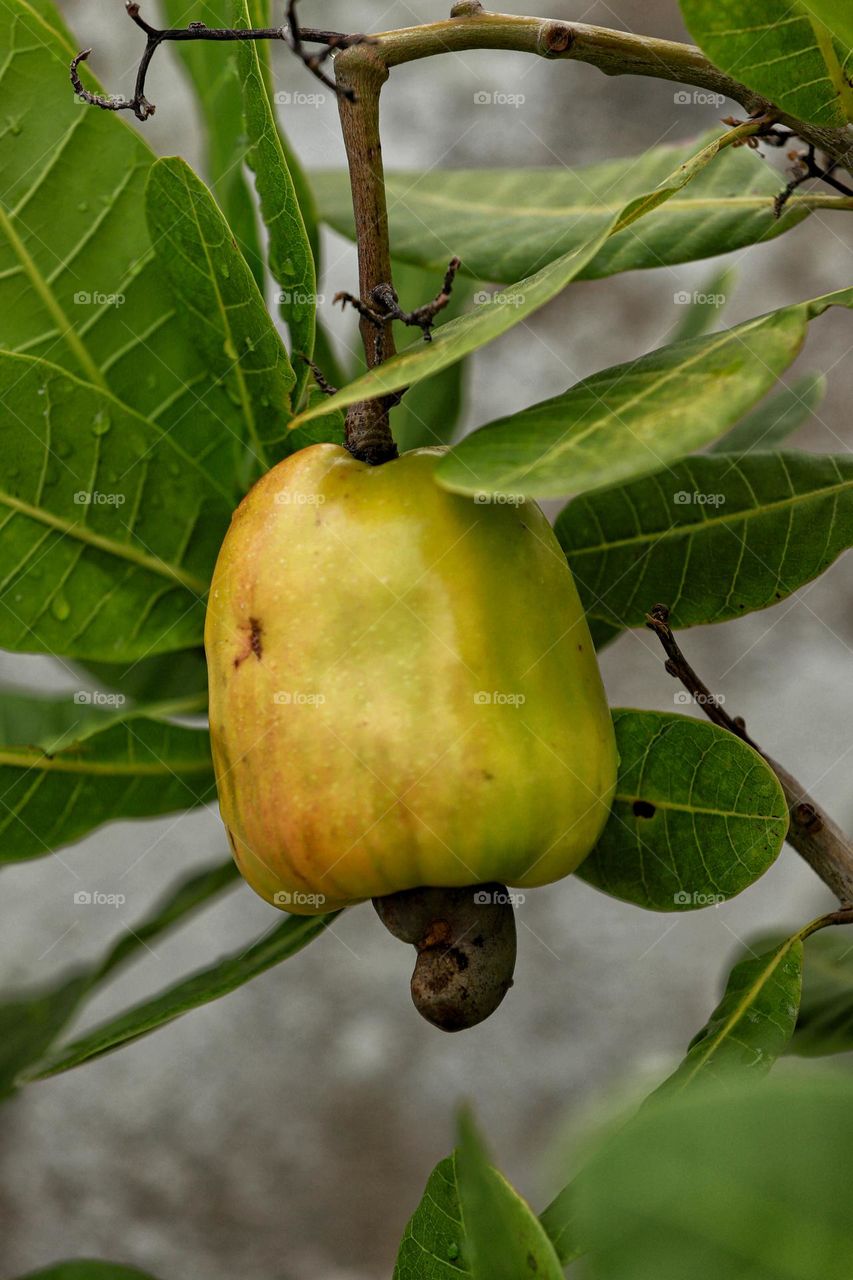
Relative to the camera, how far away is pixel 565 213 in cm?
59

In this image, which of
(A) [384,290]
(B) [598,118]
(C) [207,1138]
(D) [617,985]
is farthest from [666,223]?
(C) [207,1138]

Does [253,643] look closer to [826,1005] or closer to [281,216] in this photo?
[281,216]

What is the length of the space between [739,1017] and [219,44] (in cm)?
44

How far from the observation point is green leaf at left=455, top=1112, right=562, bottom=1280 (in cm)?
33

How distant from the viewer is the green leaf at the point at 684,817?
17.4 inches

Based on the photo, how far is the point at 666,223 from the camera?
0.55m

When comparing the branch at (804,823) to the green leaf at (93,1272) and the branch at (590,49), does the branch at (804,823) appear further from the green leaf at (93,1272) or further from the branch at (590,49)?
the green leaf at (93,1272)

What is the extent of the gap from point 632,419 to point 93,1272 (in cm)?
44

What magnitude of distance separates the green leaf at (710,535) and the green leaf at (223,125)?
0.59 ft

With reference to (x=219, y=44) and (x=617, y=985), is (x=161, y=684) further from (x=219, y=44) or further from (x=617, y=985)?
(x=617, y=985)

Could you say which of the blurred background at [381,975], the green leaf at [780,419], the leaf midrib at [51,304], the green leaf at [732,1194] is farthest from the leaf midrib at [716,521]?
the blurred background at [381,975]

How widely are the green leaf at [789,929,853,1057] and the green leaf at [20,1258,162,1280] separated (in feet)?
1.04

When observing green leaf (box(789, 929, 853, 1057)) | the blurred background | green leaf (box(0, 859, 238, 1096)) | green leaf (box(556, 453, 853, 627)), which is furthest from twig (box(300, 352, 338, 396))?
the blurred background

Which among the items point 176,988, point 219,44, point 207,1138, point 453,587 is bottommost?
point 207,1138
